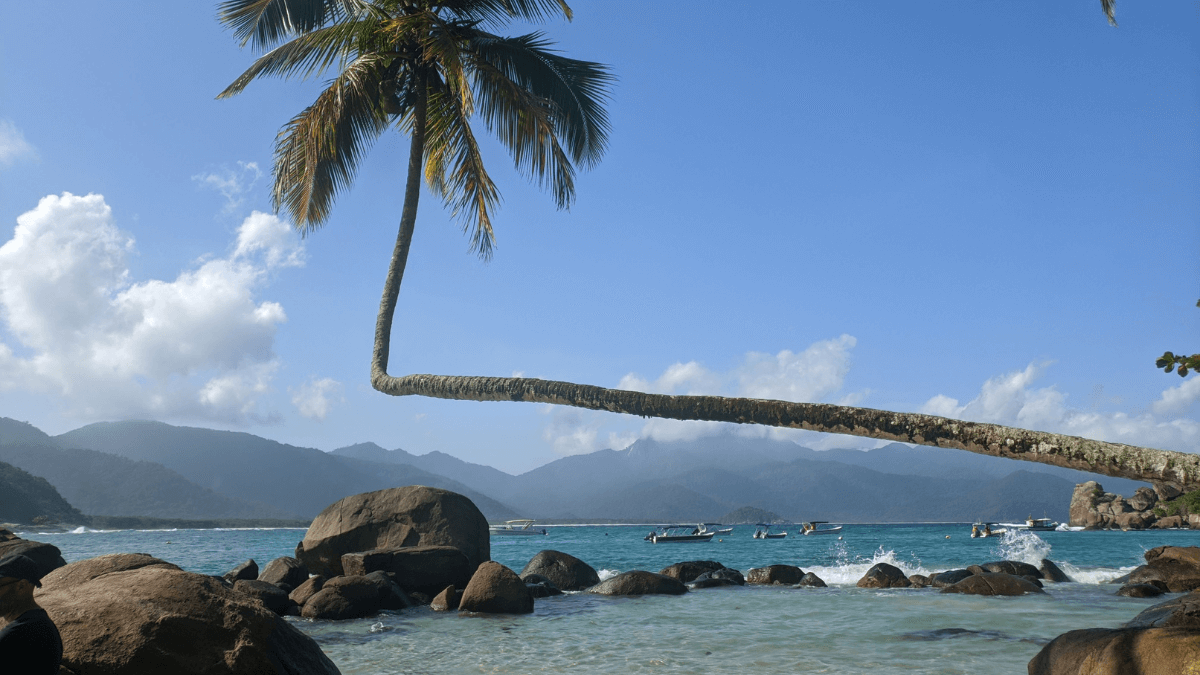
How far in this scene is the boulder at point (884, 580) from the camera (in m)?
19.2

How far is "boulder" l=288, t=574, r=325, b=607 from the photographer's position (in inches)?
527

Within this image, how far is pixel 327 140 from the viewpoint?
1073 cm

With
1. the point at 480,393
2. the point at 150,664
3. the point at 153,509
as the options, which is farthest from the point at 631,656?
the point at 153,509

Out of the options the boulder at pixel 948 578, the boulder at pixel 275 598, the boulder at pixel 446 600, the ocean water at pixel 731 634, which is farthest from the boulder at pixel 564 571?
the boulder at pixel 948 578

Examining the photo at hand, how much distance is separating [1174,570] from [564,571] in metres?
15.6

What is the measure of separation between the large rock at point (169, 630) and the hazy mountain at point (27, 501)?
379ft

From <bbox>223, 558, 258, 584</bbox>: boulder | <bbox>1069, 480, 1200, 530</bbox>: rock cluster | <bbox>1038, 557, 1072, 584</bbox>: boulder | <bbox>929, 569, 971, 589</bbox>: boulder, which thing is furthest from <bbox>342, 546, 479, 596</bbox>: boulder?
<bbox>1069, 480, 1200, 530</bbox>: rock cluster

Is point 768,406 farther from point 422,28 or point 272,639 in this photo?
point 422,28

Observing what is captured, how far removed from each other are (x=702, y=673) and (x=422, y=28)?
9487 millimetres

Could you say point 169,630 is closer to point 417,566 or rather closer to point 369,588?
point 369,588

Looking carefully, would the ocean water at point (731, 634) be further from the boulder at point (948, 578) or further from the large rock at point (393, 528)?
the large rock at point (393, 528)

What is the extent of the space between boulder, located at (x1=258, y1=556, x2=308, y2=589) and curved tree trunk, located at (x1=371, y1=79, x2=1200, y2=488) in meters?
8.56

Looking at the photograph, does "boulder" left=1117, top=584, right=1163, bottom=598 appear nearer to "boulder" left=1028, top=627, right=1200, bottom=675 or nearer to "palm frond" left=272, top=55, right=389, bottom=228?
"boulder" left=1028, top=627, right=1200, bottom=675

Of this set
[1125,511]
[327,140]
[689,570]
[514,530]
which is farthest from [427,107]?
[1125,511]
